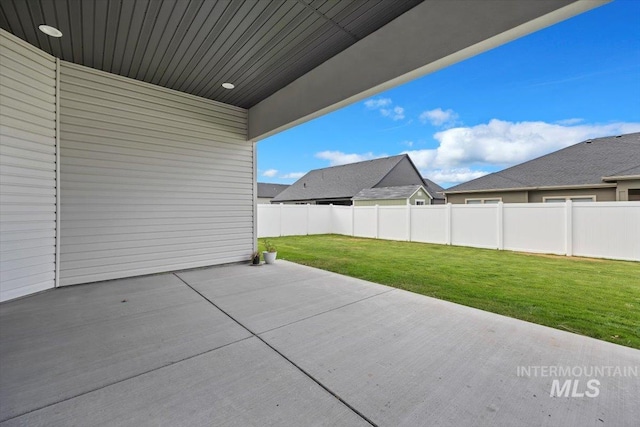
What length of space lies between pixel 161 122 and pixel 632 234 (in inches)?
426

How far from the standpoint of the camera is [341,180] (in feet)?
71.7

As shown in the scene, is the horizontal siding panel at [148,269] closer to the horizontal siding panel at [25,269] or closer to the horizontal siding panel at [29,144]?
the horizontal siding panel at [25,269]

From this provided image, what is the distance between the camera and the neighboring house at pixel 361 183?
1758cm

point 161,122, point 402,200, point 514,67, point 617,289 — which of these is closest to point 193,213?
point 161,122

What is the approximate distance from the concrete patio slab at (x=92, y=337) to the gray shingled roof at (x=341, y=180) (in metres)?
16.6

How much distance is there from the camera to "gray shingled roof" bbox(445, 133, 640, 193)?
31.0 ft

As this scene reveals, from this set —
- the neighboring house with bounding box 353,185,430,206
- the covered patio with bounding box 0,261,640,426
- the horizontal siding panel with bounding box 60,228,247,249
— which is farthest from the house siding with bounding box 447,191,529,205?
the horizontal siding panel with bounding box 60,228,247,249

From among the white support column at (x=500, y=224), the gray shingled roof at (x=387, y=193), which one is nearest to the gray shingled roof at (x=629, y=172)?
the white support column at (x=500, y=224)

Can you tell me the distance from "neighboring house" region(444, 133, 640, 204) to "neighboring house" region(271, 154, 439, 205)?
462 centimetres

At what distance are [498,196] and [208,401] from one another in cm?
1298

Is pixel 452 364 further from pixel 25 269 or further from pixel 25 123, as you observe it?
pixel 25 123

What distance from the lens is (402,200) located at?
622 inches

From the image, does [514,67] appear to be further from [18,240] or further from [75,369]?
[18,240]

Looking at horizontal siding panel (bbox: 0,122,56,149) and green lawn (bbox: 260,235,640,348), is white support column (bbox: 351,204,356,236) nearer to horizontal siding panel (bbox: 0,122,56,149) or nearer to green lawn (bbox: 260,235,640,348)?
green lawn (bbox: 260,235,640,348)
